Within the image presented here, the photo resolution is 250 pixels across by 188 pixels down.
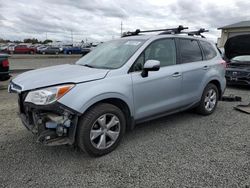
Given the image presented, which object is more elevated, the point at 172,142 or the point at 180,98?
the point at 180,98

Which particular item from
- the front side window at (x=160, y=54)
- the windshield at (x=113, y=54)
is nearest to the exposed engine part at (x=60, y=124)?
the windshield at (x=113, y=54)

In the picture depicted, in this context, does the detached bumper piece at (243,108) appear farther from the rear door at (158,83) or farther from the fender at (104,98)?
the fender at (104,98)

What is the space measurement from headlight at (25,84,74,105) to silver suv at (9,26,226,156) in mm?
12

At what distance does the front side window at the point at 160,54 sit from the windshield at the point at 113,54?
0.17 meters

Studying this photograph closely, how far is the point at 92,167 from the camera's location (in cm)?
308

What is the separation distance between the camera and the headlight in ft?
9.48

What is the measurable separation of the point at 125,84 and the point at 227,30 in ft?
82.9

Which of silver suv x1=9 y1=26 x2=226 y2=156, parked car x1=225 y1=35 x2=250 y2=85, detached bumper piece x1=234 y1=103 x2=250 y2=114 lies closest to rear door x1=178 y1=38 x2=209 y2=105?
silver suv x1=9 y1=26 x2=226 y2=156

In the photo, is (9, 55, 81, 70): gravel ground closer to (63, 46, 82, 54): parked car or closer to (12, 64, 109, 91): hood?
(12, 64, 109, 91): hood

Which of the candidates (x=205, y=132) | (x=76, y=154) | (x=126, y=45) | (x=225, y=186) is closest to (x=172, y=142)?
(x=205, y=132)

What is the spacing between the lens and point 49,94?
2902 mm

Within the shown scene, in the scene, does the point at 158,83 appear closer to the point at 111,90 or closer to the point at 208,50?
the point at 111,90

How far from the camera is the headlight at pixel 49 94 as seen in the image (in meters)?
2.89

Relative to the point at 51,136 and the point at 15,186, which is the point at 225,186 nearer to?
the point at 51,136
